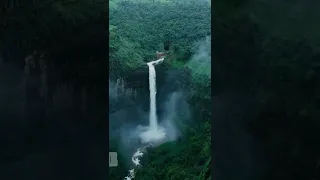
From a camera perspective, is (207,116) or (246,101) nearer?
(246,101)

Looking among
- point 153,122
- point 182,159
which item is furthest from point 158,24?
point 182,159

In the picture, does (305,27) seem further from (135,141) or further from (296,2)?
(135,141)

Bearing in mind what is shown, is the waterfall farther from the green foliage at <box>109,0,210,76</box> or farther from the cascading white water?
the green foliage at <box>109,0,210,76</box>
